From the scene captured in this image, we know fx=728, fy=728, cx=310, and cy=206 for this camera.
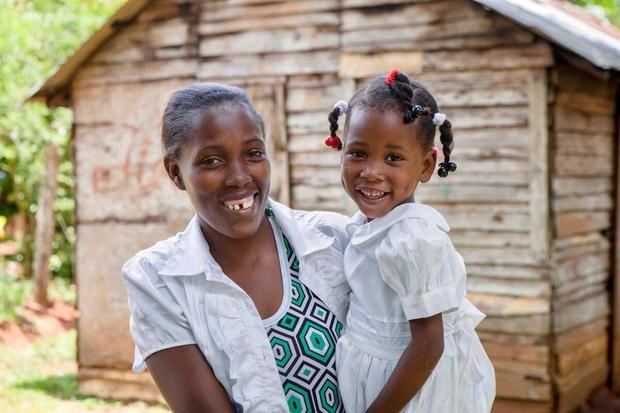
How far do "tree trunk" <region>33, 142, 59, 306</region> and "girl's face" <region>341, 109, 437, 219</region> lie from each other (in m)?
9.83

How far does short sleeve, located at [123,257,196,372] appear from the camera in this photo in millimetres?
1837

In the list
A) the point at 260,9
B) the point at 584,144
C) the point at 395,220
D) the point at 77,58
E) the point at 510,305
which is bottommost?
the point at 510,305

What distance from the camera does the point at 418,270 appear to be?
6.35 feet

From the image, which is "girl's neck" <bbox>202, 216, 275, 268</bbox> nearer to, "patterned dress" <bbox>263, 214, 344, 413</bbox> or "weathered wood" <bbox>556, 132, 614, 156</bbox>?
"patterned dress" <bbox>263, 214, 344, 413</bbox>

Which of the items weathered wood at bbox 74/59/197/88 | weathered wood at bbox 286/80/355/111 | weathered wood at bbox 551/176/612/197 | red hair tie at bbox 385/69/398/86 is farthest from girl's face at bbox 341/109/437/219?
weathered wood at bbox 74/59/197/88

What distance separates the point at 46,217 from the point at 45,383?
339 cm

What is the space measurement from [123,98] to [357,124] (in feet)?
19.5

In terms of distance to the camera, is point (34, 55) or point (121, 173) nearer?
point (121, 173)

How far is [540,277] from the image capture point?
19.3 feet

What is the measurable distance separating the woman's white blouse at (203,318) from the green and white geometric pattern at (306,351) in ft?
0.15

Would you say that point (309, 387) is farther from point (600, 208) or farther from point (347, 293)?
point (600, 208)

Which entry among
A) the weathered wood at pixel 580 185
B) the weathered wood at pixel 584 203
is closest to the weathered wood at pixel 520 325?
the weathered wood at pixel 584 203

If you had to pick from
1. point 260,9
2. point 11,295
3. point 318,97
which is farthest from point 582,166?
point 11,295

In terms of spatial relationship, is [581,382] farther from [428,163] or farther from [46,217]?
[46,217]
